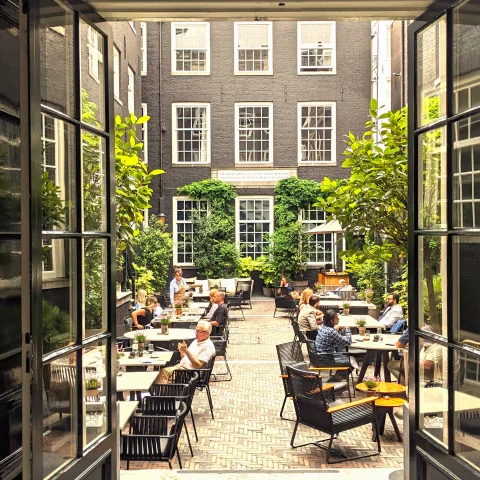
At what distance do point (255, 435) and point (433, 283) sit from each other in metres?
4.51

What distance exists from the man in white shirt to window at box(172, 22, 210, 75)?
47.0 feet

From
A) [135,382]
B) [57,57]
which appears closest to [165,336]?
[135,382]

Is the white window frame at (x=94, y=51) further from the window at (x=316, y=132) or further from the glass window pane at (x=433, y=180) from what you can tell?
the window at (x=316, y=132)

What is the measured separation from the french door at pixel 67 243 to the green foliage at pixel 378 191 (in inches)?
130

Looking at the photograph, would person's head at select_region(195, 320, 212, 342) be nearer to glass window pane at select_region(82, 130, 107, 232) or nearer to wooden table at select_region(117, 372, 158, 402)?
wooden table at select_region(117, 372, 158, 402)

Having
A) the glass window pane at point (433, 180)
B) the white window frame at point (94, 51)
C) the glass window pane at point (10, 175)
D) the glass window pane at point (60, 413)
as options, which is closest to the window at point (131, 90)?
the white window frame at point (94, 51)

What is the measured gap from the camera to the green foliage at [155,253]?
795 inches

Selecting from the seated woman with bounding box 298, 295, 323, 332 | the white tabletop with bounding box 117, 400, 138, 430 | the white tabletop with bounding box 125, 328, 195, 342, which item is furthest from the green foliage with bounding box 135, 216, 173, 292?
the white tabletop with bounding box 117, 400, 138, 430

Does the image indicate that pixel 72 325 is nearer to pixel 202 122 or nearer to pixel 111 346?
pixel 111 346

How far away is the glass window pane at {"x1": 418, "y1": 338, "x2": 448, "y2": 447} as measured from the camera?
3180 mm

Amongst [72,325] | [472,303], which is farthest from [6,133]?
[472,303]

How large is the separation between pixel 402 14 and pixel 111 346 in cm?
233

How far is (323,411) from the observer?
643 cm

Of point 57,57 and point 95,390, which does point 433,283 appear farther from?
point 57,57
